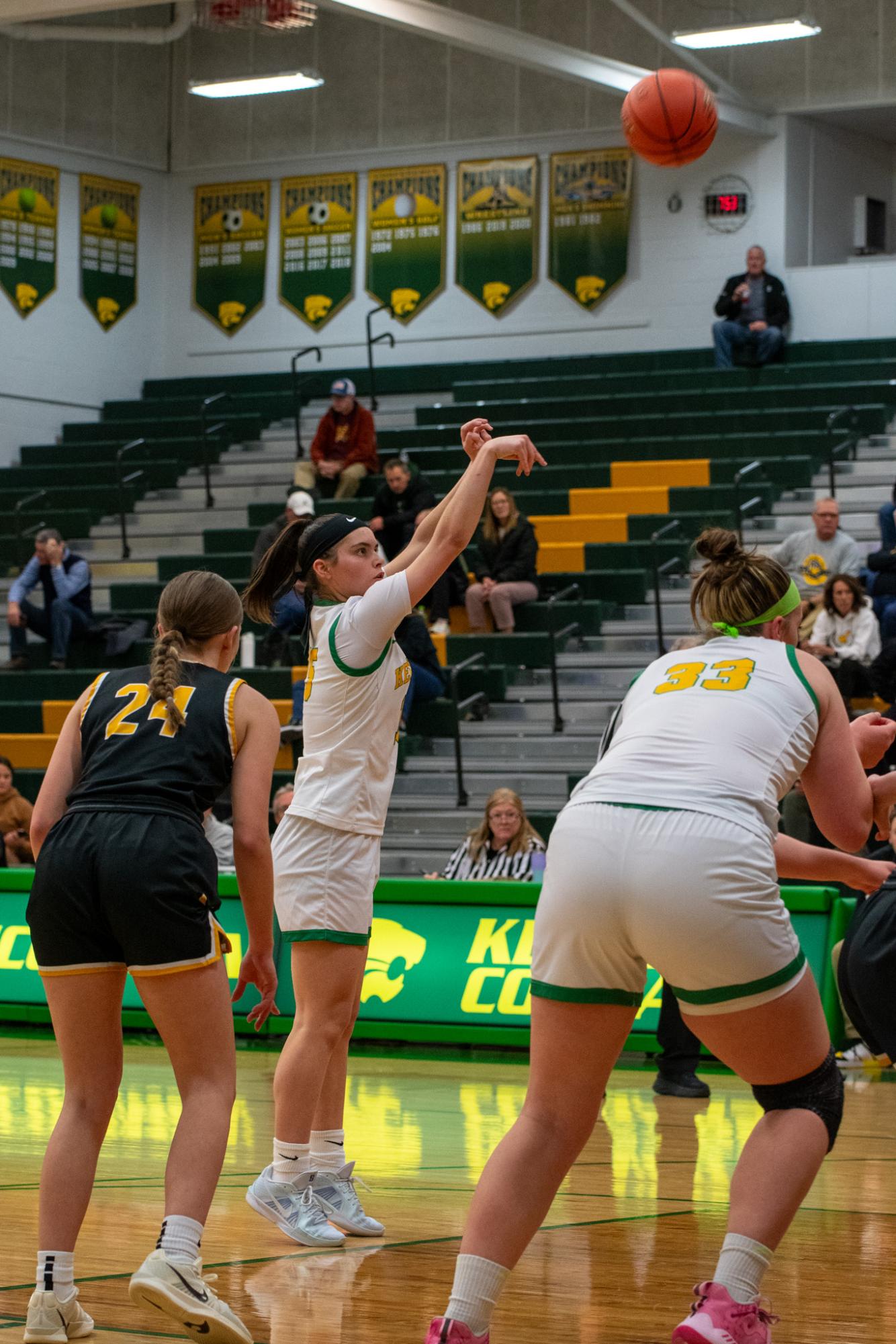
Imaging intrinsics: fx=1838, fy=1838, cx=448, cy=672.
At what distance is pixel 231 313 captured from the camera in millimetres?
22953

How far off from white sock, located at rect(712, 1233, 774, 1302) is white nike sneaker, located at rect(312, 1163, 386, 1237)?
1652 mm

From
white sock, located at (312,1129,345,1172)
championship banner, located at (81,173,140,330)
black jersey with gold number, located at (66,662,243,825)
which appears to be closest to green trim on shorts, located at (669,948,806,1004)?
black jersey with gold number, located at (66,662,243,825)

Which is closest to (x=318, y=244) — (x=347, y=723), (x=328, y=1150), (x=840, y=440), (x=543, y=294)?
(x=543, y=294)

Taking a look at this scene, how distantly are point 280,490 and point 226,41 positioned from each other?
6.84m

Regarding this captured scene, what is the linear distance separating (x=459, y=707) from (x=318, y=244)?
1067 centimetres

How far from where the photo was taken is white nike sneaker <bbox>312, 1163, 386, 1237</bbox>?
16.0 feet

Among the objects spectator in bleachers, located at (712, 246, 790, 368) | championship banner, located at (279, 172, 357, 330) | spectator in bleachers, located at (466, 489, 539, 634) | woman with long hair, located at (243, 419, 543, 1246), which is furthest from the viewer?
championship banner, located at (279, 172, 357, 330)

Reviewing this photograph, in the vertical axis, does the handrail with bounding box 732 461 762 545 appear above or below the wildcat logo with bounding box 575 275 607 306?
below

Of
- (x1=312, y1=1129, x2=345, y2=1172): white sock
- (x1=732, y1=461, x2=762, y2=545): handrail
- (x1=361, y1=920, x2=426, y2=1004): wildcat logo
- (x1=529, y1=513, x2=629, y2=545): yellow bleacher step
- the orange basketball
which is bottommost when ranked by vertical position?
(x1=361, y1=920, x2=426, y2=1004): wildcat logo

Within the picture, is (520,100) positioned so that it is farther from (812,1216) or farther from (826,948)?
(812,1216)

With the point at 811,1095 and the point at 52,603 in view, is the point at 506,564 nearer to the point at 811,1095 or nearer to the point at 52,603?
the point at 52,603

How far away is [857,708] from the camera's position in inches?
485

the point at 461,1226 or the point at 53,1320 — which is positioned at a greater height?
the point at 53,1320

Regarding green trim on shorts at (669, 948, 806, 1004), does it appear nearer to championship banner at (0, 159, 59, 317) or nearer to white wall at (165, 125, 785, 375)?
white wall at (165, 125, 785, 375)
